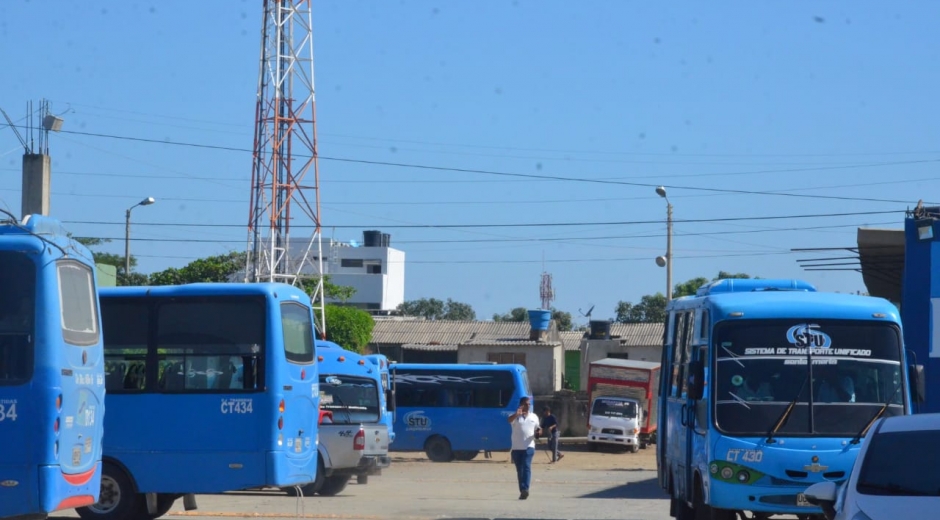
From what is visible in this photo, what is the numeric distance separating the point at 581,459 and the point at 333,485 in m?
18.9

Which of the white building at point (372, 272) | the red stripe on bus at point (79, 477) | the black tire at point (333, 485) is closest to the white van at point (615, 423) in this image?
the black tire at point (333, 485)

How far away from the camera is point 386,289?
101375 mm

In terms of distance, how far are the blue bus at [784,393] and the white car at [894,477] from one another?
3664 millimetres

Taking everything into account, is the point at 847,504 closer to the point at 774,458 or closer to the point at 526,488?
the point at 774,458

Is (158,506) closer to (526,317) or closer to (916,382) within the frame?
(916,382)

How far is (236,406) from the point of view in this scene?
1463 cm

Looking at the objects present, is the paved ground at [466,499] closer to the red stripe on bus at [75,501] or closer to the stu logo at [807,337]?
the red stripe on bus at [75,501]

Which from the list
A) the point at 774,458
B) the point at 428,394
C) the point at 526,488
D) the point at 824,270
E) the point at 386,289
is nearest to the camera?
the point at 774,458

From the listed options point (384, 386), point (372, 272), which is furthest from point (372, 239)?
point (384, 386)

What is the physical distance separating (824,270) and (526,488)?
36.4 feet

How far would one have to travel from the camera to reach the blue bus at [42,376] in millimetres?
10281

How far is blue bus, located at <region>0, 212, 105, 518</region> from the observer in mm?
10281

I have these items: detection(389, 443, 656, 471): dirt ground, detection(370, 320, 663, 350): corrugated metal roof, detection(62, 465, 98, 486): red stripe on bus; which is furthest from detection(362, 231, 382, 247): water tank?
detection(62, 465, 98, 486): red stripe on bus

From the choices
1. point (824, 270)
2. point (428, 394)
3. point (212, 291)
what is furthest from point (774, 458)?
point (428, 394)
